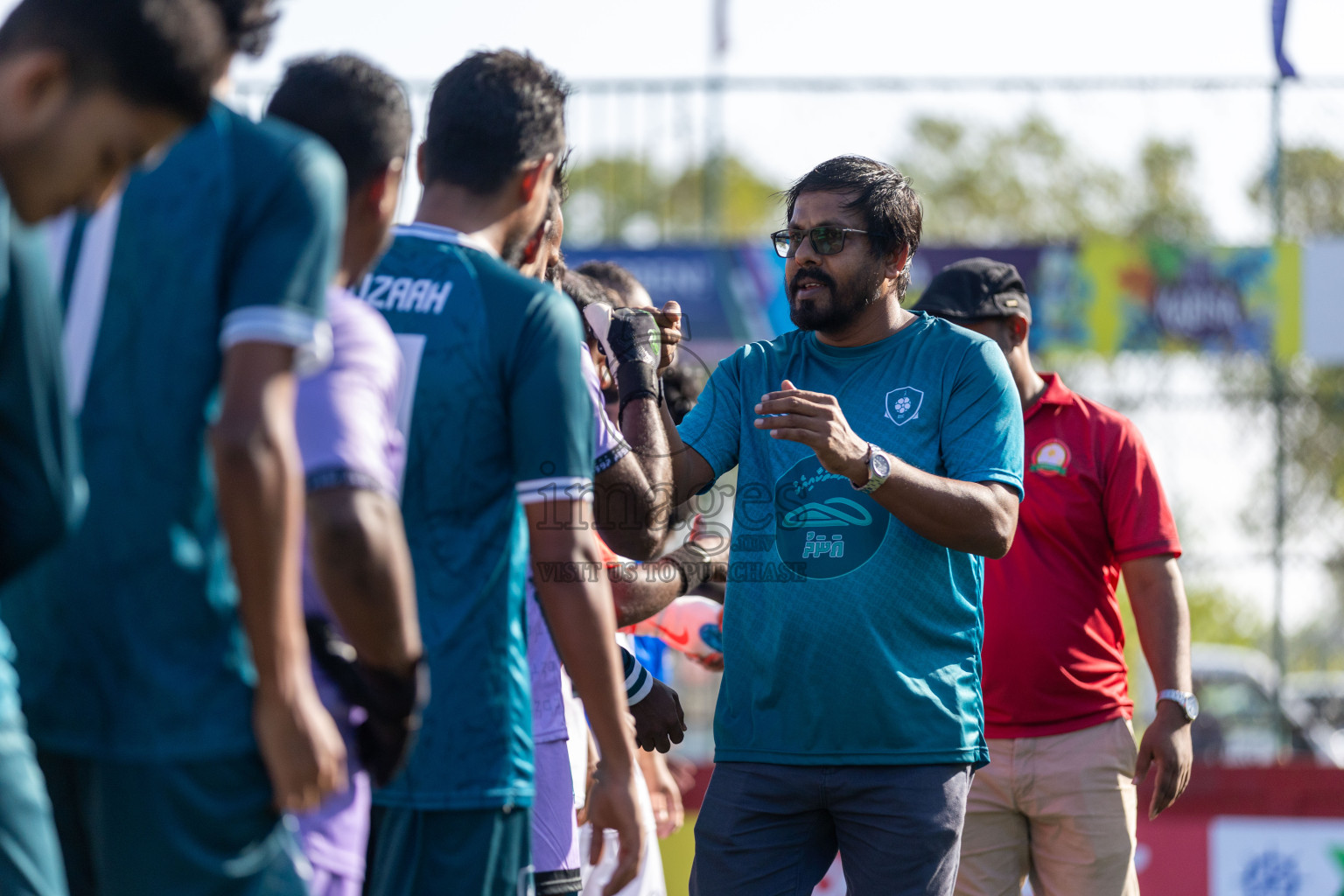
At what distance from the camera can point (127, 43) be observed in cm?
190

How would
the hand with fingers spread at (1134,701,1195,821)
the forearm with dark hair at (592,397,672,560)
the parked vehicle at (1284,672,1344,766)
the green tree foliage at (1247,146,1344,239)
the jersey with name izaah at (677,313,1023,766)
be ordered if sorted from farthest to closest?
the parked vehicle at (1284,672,1344,766) → the green tree foliage at (1247,146,1344,239) → the hand with fingers spread at (1134,701,1195,821) → the jersey with name izaah at (677,313,1023,766) → the forearm with dark hair at (592,397,672,560)

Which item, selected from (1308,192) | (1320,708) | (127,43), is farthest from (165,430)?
(1308,192)

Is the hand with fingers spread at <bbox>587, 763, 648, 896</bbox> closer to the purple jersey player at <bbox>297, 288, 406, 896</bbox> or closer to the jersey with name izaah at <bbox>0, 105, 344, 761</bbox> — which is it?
the purple jersey player at <bbox>297, 288, 406, 896</bbox>

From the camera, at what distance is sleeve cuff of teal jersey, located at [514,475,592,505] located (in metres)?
2.48

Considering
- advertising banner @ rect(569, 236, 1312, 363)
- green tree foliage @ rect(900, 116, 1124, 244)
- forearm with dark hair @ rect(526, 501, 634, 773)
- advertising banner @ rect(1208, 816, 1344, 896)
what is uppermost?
green tree foliage @ rect(900, 116, 1124, 244)

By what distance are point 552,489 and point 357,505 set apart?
49 cm

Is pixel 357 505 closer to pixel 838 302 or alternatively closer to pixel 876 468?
pixel 876 468

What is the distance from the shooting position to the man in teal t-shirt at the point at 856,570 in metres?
3.42

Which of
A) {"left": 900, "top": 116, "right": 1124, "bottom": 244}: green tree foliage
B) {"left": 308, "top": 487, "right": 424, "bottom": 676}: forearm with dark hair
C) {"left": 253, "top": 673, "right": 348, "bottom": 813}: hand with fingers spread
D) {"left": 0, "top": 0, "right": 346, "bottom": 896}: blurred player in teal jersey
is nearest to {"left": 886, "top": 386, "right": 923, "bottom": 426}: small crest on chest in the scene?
{"left": 308, "top": 487, "right": 424, "bottom": 676}: forearm with dark hair

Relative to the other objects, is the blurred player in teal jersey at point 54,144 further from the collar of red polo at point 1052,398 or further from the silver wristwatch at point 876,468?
the collar of red polo at point 1052,398

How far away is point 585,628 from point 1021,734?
2.36 meters

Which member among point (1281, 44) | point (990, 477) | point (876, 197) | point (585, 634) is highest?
point (1281, 44)

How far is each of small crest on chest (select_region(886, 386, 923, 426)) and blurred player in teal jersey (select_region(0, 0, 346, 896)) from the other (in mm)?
1902

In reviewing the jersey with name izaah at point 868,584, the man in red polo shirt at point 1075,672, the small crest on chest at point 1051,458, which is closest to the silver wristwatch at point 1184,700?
the man in red polo shirt at point 1075,672
